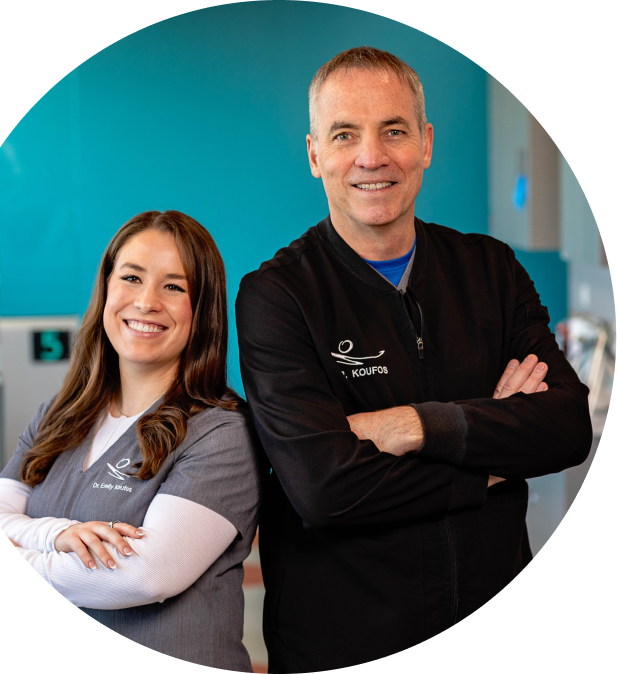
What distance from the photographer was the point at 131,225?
1695 millimetres

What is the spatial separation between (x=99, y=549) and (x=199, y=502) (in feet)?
0.70

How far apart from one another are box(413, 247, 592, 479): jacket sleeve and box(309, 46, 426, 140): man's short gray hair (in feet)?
2.03

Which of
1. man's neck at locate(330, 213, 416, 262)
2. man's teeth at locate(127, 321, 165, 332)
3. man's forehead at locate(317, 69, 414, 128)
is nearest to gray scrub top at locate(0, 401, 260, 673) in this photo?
man's teeth at locate(127, 321, 165, 332)

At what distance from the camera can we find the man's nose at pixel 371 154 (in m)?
1.51

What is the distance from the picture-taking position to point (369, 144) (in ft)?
4.99

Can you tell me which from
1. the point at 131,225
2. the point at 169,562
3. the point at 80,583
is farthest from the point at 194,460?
the point at 131,225

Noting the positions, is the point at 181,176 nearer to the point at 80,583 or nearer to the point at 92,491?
the point at 92,491

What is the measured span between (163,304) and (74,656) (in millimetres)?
752

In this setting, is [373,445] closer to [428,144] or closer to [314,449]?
[314,449]

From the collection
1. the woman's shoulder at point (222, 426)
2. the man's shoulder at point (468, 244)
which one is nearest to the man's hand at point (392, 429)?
the woman's shoulder at point (222, 426)

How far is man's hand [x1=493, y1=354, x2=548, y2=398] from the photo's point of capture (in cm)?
161

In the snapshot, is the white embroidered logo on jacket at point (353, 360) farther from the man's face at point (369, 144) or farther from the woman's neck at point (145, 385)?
the woman's neck at point (145, 385)

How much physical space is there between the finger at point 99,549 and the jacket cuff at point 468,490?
0.69 m

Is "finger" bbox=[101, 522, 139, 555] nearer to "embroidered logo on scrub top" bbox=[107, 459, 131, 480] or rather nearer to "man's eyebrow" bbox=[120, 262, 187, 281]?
"embroidered logo on scrub top" bbox=[107, 459, 131, 480]
